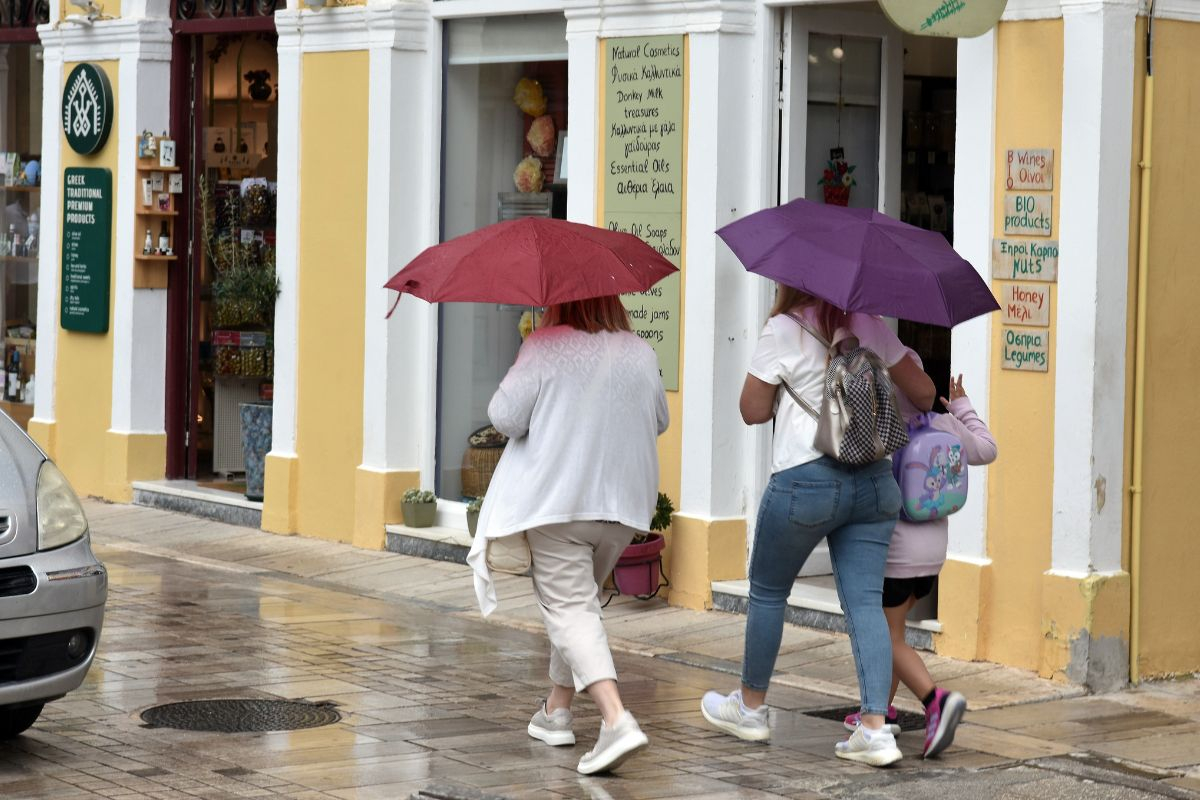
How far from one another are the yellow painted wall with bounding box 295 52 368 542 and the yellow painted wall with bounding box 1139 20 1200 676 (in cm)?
537

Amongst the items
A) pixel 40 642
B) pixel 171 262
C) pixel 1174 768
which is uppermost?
pixel 171 262

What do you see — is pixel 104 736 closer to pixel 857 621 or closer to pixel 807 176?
pixel 857 621

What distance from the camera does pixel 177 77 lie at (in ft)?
48.5

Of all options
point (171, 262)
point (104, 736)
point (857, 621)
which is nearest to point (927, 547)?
point (857, 621)

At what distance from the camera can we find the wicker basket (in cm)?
1255

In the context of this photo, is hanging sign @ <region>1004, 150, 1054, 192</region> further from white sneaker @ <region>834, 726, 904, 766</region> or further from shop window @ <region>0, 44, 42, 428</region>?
shop window @ <region>0, 44, 42, 428</region>

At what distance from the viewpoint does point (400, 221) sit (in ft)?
41.4

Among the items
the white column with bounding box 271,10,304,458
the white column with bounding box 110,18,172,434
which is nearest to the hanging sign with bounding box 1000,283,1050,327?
the white column with bounding box 271,10,304,458

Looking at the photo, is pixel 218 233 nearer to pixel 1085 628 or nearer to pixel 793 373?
pixel 1085 628

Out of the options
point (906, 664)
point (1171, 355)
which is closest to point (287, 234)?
point (1171, 355)

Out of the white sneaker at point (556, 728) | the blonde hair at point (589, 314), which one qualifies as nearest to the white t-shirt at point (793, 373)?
the blonde hair at point (589, 314)

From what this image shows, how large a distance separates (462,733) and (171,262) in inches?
307

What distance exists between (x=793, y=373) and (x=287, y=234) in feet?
21.9

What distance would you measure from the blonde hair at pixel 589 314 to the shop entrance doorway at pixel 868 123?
3466 mm
